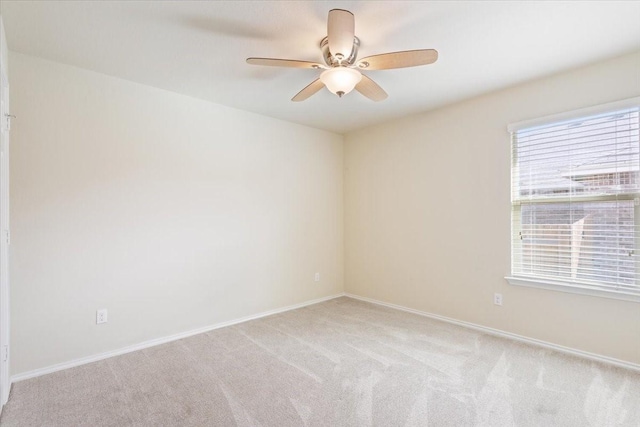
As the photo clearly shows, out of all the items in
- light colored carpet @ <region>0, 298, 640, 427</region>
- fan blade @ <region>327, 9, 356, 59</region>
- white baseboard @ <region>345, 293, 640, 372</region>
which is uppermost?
fan blade @ <region>327, 9, 356, 59</region>

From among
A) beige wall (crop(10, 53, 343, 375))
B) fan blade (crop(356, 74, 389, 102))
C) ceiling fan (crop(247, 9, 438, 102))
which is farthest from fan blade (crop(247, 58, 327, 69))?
beige wall (crop(10, 53, 343, 375))

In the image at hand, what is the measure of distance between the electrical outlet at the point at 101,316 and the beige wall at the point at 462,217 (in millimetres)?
2971

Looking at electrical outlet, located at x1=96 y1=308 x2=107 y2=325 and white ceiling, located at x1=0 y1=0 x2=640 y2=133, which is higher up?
white ceiling, located at x1=0 y1=0 x2=640 y2=133

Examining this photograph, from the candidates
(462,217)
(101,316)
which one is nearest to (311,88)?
(462,217)

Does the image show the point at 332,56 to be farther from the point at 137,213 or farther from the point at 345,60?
the point at 137,213

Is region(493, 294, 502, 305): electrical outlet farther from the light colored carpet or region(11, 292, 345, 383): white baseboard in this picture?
region(11, 292, 345, 383): white baseboard

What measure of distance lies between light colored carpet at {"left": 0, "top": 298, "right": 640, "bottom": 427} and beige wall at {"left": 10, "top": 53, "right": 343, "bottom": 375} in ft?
1.45

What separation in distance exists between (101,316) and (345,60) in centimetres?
278

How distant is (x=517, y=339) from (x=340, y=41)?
9.75 ft

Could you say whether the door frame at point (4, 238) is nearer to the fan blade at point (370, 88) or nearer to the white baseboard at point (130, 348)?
the white baseboard at point (130, 348)

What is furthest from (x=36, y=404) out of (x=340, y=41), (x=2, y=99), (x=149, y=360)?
(x=340, y=41)

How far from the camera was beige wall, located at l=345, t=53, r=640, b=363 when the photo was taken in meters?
2.58

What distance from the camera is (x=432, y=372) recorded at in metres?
2.37

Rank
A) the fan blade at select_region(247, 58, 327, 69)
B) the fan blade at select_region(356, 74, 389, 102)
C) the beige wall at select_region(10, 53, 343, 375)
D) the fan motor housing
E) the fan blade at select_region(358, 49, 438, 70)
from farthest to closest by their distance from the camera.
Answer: the beige wall at select_region(10, 53, 343, 375) → the fan blade at select_region(356, 74, 389, 102) → the fan motor housing → the fan blade at select_region(247, 58, 327, 69) → the fan blade at select_region(358, 49, 438, 70)
